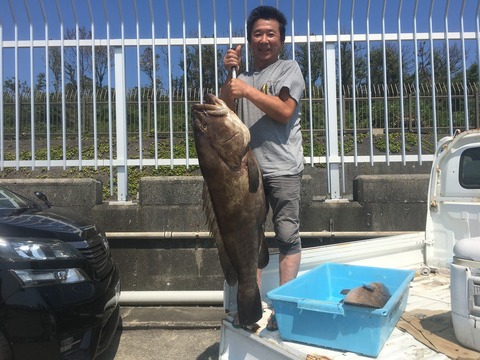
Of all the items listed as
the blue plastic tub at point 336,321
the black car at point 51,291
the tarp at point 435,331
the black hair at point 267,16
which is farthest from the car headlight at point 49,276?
the tarp at point 435,331

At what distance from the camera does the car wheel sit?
2.93m

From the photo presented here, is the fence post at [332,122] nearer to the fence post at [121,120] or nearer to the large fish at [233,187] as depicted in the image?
the fence post at [121,120]

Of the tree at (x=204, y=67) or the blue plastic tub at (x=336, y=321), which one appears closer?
the blue plastic tub at (x=336, y=321)

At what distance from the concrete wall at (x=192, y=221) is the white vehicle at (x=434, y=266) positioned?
1586 mm

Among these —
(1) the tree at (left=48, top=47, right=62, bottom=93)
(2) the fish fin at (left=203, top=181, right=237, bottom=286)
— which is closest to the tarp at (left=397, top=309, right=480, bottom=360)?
(2) the fish fin at (left=203, top=181, right=237, bottom=286)

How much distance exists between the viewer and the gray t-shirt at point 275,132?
2.88 metres

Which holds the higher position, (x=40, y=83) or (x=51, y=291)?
(x=40, y=83)

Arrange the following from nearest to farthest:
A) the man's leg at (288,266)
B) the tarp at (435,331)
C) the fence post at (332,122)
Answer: the tarp at (435,331), the man's leg at (288,266), the fence post at (332,122)

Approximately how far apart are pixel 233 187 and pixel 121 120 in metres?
3.68

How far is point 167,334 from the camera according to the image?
444 centimetres

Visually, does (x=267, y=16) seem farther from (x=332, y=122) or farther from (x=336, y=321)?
(x=332, y=122)

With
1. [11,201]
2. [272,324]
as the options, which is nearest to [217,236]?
[272,324]

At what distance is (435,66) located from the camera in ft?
19.4

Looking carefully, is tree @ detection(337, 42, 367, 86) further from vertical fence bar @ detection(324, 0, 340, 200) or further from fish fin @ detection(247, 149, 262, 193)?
fish fin @ detection(247, 149, 262, 193)
